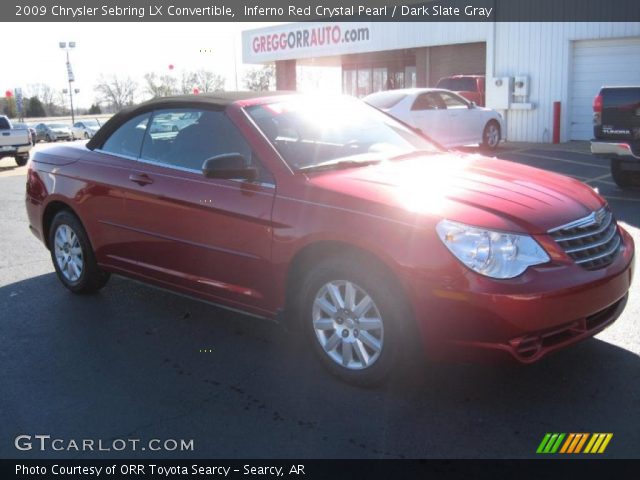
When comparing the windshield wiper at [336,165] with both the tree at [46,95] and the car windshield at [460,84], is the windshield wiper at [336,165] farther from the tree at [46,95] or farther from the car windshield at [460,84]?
the tree at [46,95]

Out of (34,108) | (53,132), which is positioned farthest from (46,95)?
(53,132)

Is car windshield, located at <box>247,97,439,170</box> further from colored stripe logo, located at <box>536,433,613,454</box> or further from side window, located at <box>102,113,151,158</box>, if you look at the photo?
colored stripe logo, located at <box>536,433,613,454</box>

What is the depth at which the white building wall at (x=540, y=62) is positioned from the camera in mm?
17828

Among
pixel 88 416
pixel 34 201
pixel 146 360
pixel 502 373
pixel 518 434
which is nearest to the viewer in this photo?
pixel 518 434

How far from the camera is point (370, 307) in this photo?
3697mm

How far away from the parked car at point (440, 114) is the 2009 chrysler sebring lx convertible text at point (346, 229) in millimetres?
9258

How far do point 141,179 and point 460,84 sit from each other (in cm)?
1793

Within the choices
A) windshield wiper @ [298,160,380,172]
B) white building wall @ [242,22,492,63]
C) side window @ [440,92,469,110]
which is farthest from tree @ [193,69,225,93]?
windshield wiper @ [298,160,380,172]

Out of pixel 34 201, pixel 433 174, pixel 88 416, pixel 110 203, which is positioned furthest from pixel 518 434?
pixel 34 201

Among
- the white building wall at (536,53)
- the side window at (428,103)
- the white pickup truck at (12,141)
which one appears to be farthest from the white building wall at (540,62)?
the white pickup truck at (12,141)

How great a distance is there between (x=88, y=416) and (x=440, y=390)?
6.29 ft

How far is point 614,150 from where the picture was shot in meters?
9.16

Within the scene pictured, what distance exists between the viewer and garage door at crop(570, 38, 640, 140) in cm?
1722

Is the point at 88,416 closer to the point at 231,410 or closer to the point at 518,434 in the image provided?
the point at 231,410
